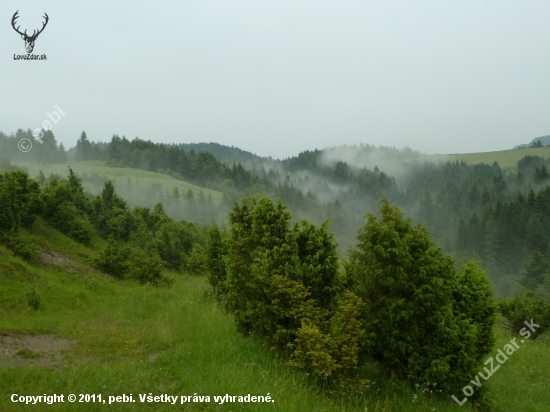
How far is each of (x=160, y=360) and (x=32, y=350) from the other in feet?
10.3

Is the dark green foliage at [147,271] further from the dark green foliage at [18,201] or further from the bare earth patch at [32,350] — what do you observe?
the bare earth patch at [32,350]

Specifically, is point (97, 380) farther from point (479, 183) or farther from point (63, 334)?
point (479, 183)

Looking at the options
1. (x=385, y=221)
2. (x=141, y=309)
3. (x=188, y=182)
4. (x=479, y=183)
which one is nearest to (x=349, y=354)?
(x=385, y=221)

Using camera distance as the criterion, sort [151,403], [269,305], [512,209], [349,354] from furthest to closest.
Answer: [512,209] < [269,305] < [349,354] < [151,403]

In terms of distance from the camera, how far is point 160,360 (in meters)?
8.96

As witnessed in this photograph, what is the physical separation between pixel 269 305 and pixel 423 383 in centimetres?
391

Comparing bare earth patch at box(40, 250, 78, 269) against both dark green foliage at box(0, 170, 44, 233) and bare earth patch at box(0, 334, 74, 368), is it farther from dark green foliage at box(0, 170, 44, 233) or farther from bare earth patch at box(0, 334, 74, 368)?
bare earth patch at box(0, 334, 74, 368)

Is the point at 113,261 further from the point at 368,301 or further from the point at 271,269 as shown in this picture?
the point at 368,301

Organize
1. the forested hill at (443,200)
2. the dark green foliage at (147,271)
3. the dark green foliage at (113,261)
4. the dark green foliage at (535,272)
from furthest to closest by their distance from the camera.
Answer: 1. the forested hill at (443,200)
2. the dark green foliage at (535,272)
3. the dark green foliage at (147,271)
4. the dark green foliage at (113,261)

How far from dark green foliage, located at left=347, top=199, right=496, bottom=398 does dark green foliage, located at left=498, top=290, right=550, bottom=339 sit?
1465cm

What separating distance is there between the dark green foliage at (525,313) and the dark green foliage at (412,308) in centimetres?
1465

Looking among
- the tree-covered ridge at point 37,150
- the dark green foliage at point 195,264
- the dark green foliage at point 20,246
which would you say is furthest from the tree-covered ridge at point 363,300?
the tree-covered ridge at point 37,150

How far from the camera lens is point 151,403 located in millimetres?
6676

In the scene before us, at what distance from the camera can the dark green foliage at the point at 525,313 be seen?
2032cm
